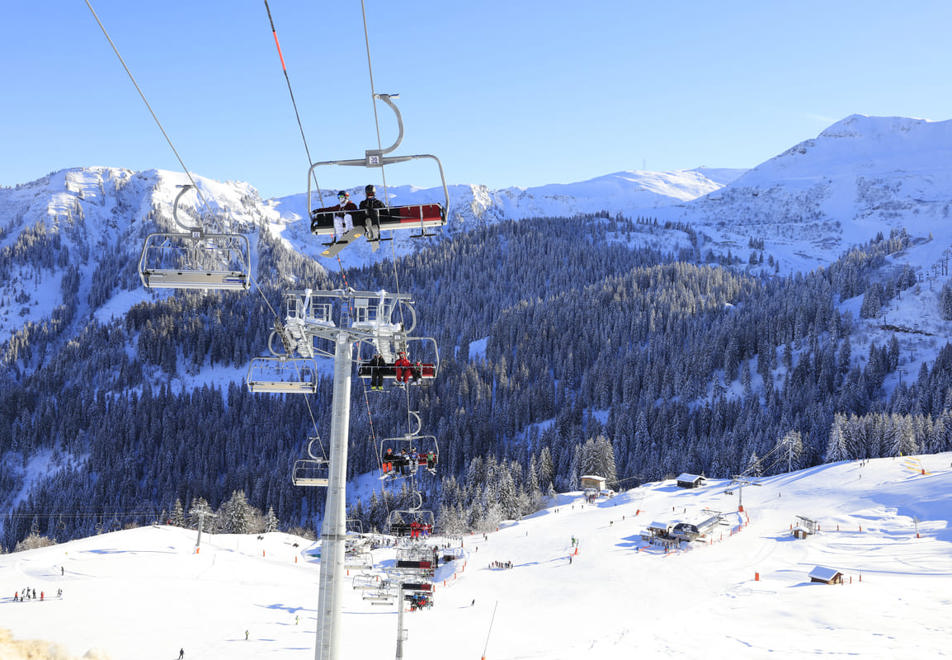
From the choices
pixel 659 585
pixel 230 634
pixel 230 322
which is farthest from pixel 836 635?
pixel 230 322

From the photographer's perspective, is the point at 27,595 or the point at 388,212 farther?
the point at 27,595

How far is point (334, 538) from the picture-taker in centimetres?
1477

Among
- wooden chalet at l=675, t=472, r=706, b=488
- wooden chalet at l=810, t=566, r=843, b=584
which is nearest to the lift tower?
wooden chalet at l=810, t=566, r=843, b=584

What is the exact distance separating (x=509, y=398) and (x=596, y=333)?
34.6 m

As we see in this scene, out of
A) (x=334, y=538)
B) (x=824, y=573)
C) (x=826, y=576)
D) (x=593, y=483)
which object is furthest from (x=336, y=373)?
(x=593, y=483)

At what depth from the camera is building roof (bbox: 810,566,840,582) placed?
4078 centimetres

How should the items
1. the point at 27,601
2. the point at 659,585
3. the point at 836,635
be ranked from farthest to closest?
the point at 659,585, the point at 27,601, the point at 836,635

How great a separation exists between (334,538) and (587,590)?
112ft

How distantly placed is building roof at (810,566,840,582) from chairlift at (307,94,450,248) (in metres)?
40.9

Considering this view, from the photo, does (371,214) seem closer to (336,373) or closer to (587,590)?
(336,373)

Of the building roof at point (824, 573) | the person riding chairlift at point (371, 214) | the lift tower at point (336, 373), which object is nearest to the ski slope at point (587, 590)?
the building roof at point (824, 573)

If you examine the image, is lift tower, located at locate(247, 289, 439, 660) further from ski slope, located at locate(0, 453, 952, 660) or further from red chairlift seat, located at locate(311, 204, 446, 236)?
ski slope, located at locate(0, 453, 952, 660)

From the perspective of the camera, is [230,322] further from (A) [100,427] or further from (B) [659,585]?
(B) [659,585]

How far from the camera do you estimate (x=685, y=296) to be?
7013 inches
